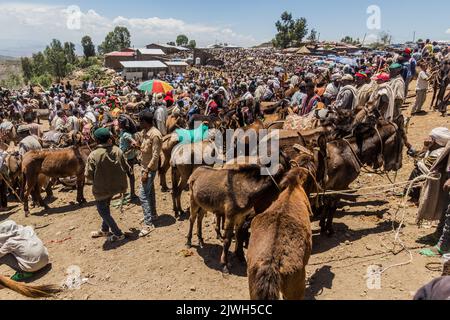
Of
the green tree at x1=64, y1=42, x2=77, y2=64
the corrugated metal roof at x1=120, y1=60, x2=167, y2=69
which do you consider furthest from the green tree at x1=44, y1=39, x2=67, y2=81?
the corrugated metal roof at x1=120, y1=60, x2=167, y2=69

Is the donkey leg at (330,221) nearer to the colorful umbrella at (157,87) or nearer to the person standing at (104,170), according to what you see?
the person standing at (104,170)

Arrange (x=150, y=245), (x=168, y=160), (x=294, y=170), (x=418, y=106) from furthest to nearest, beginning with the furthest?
(x=418, y=106), (x=168, y=160), (x=150, y=245), (x=294, y=170)

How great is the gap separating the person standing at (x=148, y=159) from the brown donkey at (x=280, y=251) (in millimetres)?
3779

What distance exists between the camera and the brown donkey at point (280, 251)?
325cm

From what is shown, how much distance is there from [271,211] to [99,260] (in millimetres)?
4281

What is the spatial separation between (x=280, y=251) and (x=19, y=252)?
17.0 feet

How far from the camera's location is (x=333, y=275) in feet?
17.0

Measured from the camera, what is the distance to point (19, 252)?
5984 mm

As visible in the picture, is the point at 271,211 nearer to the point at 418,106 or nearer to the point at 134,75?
the point at 418,106

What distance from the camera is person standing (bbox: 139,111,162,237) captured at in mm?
7047

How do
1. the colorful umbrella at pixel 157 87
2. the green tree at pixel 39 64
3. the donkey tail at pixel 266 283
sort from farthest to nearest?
the green tree at pixel 39 64 → the colorful umbrella at pixel 157 87 → the donkey tail at pixel 266 283

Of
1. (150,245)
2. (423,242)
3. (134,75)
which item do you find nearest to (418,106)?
(423,242)

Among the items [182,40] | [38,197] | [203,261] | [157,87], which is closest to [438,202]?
[203,261]

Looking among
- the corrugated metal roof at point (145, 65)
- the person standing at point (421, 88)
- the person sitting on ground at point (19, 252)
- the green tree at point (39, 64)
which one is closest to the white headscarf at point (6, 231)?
the person sitting on ground at point (19, 252)
